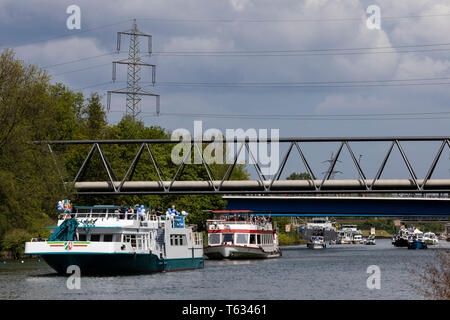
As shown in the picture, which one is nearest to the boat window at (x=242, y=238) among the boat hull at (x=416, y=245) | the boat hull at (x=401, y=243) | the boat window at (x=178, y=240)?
the boat window at (x=178, y=240)

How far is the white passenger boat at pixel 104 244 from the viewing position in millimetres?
55125

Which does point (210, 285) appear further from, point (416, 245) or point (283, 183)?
point (416, 245)

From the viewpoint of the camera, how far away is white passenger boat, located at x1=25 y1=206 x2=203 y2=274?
5512cm

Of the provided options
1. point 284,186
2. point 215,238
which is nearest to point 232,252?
point 215,238

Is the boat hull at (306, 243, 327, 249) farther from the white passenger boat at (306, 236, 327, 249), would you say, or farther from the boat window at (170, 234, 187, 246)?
the boat window at (170, 234, 187, 246)

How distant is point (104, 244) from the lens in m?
55.1

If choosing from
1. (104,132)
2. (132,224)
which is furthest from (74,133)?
(132,224)

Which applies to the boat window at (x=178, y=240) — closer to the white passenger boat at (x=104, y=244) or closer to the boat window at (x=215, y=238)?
the white passenger boat at (x=104, y=244)

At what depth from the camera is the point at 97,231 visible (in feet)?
187

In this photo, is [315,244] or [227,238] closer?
[227,238]

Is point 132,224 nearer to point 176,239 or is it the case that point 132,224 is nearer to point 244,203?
point 176,239

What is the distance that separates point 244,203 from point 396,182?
1267 inches

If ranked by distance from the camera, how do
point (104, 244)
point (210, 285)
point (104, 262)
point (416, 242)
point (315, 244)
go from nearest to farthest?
point (210, 285) < point (104, 244) < point (104, 262) < point (416, 242) < point (315, 244)

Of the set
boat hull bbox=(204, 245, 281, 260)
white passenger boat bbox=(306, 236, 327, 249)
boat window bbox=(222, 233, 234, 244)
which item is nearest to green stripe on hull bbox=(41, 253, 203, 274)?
boat hull bbox=(204, 245, 281, 260)
